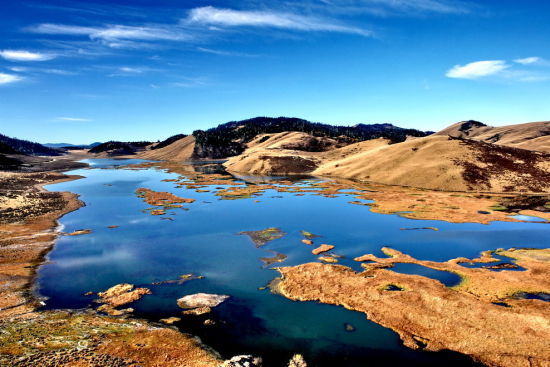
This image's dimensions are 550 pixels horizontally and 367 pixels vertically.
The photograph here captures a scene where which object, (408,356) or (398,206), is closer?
(408,356)

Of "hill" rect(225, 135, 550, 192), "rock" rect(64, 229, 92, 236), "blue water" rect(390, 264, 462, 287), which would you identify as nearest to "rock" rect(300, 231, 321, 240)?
"blue water" rect(390, 264, 462, 287)

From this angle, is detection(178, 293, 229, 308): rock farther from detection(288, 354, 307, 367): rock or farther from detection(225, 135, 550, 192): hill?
detection(225, 135, 550, 192): hill

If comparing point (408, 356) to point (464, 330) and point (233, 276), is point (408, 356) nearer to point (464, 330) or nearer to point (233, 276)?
point (464, 330)

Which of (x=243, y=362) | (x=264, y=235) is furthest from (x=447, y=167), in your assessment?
(x=243, y=362)

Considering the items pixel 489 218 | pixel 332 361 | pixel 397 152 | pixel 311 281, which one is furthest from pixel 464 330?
pixel 397 152

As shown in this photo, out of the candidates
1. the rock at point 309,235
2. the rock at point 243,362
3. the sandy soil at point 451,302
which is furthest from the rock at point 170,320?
the rock at point 309,235
